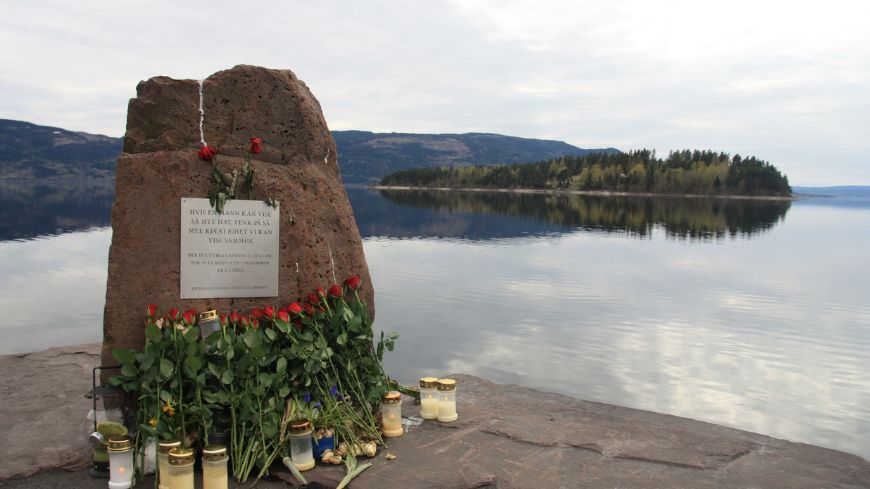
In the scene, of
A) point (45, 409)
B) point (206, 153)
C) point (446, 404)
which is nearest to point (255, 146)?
point (206, 153)

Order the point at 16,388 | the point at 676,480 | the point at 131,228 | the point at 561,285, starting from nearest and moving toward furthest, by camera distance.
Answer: the point at 676,480 < the point at 131,228 < the point at 16,388 < the point at 561,285

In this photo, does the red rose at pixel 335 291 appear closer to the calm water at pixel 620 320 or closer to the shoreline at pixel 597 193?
the calm water at pixel 620 320

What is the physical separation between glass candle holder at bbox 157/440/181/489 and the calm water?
5.54 m

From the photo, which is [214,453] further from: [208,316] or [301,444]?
[208,316]

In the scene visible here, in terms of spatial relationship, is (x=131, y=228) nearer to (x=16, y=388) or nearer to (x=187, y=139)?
(x=187, y=139)

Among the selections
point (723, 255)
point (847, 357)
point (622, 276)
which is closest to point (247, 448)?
point (847, 357)

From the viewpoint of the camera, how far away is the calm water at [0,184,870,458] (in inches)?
398

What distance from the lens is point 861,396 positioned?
10102 mm

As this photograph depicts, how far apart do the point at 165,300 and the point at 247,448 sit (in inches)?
62.1

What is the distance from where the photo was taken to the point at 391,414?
6621mm

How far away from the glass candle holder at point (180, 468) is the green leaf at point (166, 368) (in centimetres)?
65

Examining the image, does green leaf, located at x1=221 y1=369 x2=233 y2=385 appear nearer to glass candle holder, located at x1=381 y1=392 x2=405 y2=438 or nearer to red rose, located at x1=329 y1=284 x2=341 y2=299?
red rose, located at x1=329 y1=284 x2=341 y2=299

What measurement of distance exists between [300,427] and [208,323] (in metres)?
1.28

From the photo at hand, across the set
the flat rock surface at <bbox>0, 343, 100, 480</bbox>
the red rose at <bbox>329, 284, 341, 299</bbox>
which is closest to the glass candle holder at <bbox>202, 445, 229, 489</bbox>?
the flat rock surface at <bbox>0, 343, 100, 480</bbox>
